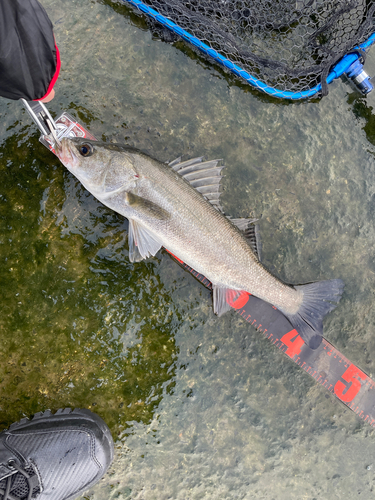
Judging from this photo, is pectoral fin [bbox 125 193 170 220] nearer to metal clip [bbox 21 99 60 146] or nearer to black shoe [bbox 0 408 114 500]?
metal clip [bbox 21 99 60 146]

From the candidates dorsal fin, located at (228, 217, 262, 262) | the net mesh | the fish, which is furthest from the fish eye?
the net mesh

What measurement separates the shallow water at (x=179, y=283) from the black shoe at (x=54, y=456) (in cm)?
17

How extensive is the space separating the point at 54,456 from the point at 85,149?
9.13 ft

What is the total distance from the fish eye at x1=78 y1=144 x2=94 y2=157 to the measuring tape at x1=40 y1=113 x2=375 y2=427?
3.95 ft

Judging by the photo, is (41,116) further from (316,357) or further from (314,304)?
(316,357)

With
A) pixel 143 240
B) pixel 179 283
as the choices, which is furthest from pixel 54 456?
pixel 143 240

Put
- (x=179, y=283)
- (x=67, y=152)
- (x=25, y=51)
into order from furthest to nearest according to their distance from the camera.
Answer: (x=179, y=283), (x=67, y=152), (x=25, y=51)

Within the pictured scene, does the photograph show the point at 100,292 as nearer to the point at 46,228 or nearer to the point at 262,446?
the point at 46,228

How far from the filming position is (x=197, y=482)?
10.6ft

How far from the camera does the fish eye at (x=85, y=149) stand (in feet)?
8.61

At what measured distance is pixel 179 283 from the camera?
10.6 ft

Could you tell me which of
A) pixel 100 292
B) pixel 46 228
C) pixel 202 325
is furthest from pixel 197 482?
pixel 46 228

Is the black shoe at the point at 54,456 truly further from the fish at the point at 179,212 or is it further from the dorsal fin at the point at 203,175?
the dorsal fin at the point at 203,175

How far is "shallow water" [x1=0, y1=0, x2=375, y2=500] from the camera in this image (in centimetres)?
310
